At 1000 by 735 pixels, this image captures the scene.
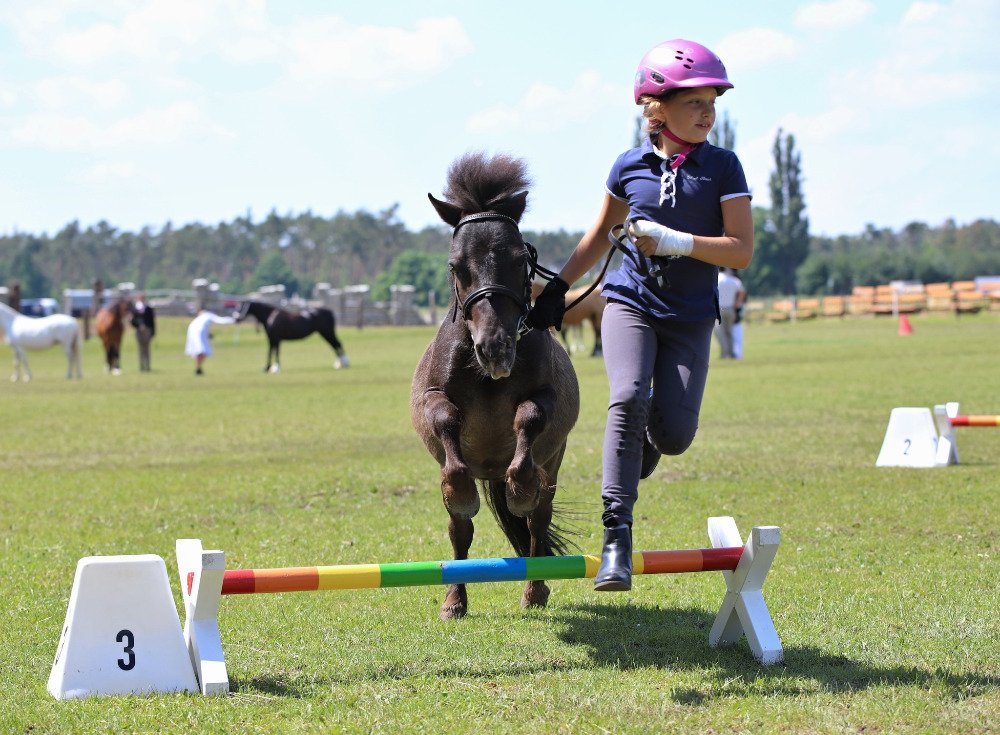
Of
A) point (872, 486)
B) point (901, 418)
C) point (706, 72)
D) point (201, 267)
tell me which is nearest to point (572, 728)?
point (706, 72)

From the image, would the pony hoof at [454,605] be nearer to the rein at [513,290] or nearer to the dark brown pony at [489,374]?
the dark brown pony at [489,374]

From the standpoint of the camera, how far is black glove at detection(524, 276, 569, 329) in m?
5.91

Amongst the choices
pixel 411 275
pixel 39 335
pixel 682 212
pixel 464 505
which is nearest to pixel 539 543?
pixel 464 505

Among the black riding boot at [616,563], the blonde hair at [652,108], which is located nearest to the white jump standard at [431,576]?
the black riding boot at [616,563]

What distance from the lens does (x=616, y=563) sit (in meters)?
5.05

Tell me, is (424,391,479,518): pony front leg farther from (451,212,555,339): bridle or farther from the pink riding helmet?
the pink riding helmet

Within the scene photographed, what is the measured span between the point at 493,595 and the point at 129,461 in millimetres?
8949

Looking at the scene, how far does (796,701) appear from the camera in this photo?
4.73 m

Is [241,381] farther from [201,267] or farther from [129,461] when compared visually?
[201,267]

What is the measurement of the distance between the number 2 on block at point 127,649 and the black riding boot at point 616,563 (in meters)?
1.93

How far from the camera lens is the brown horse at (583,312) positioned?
250 inches

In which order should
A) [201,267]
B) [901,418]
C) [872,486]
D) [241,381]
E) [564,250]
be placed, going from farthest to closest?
[201,267] → [564,250] → [241,381] → [901,418] → [872,486]

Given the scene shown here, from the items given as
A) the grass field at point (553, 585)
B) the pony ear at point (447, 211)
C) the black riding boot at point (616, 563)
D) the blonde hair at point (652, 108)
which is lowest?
the grass field at point (553, 585)

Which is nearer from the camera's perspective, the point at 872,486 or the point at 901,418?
the point at 872,486
